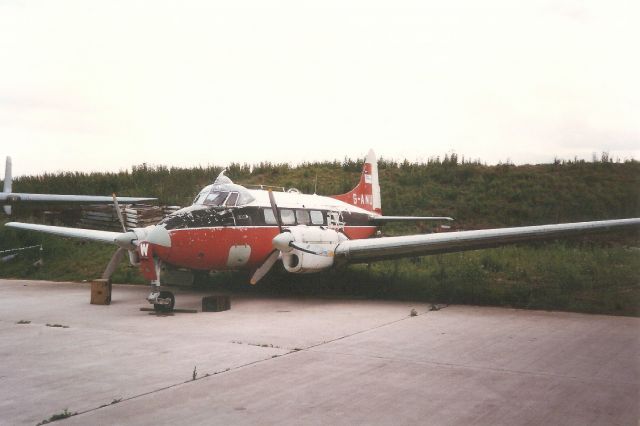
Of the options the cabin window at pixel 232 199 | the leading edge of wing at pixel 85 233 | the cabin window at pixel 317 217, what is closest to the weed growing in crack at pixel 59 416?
the cabin window at pixel 232 199

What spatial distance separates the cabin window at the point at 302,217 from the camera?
15.9m

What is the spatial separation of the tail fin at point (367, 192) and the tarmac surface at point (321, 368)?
7576mm

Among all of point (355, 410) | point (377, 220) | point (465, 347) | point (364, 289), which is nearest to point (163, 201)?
point (377, 220)

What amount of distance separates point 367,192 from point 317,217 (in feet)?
12.6

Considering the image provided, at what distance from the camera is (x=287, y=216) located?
15492mm

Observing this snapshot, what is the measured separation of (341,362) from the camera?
7578 millimetres

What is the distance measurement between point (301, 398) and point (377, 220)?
1311 cm

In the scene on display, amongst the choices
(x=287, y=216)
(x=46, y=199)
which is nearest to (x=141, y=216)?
(x=46, y=199)

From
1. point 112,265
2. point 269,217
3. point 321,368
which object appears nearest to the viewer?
point 321,368

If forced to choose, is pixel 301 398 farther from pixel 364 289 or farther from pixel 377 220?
pixel 377 220

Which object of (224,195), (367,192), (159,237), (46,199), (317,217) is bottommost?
(159,237)

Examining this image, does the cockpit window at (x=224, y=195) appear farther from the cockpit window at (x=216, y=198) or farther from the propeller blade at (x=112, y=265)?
the propeller blade at (x=112, y=265)

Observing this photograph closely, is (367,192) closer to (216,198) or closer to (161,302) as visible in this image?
(216,198)

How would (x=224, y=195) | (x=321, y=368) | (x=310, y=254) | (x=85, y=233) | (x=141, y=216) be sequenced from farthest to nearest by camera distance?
(x=141, y=216)
(x=85, y=233)
(x=224, y=195)
(x=310, y=254)
(x=321, y=368)
